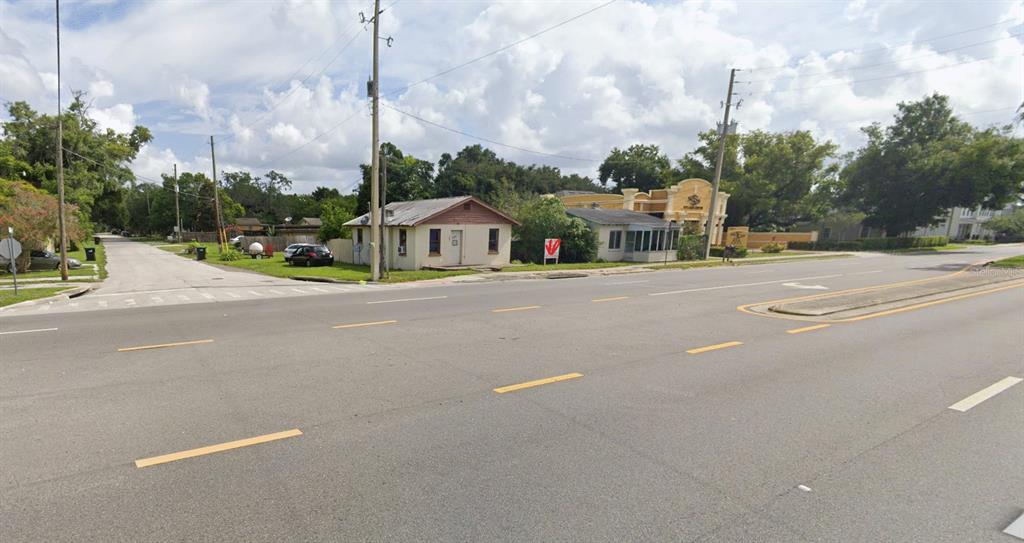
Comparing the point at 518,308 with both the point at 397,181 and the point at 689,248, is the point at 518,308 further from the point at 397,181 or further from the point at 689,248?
the point at 397,181

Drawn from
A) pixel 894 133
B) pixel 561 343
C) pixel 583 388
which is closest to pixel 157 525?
pixel 583 388

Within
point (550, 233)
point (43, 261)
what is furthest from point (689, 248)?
point (43, 261)

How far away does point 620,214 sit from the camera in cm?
3825

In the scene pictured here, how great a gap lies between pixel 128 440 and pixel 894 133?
75.9 metres

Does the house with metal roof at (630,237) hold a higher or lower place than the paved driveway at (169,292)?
higher

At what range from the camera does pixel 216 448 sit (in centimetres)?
430

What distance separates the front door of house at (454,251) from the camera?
92.1 ft

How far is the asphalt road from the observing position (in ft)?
10.9

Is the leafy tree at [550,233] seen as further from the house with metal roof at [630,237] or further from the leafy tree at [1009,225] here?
the leafy tree at [1009,225]

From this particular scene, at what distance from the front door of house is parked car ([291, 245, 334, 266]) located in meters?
9.65

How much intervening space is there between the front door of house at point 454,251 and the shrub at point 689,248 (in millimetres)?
18689

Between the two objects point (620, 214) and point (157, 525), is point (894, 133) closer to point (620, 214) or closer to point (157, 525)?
point (620, 214)

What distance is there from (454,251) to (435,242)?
1259mm

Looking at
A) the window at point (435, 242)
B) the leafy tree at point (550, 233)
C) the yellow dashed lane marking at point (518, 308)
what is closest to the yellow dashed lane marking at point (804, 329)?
the yellow dashed lane marking at point (518, 308)
